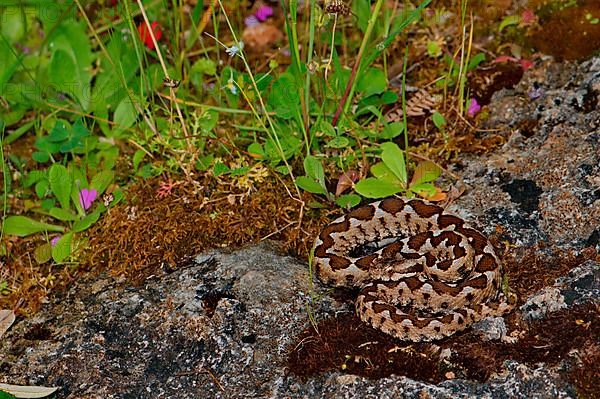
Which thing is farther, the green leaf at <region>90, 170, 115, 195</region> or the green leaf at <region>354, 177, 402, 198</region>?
the green leaf at <region>90, 170, 115, 195</region>

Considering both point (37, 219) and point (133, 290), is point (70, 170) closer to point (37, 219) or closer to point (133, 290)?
point (37, 219)

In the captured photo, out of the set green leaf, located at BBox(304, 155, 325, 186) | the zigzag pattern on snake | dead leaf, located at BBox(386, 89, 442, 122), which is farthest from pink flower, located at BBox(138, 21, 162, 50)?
the zigzag pattern on snake

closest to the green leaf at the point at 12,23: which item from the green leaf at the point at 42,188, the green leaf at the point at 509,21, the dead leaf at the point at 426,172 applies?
the green leaf at the point at 42,188

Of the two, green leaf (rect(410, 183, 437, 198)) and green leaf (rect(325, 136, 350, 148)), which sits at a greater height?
green leaf (rect(325, 136, 350, 148))

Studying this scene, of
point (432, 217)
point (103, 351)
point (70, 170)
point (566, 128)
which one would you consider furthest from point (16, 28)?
point (566, 128)

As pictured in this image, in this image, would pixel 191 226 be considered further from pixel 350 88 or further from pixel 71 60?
pixel 71 60

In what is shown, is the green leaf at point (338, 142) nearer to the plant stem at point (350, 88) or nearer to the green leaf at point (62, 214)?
the plant stem at point (350, 88)

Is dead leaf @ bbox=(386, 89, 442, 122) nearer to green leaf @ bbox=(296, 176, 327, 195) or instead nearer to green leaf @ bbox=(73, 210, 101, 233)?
green leaf @ bbox=(296, 176, 327, 195)
